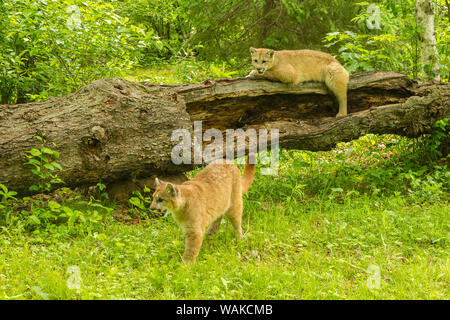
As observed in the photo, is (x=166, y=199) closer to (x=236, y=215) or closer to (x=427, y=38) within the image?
(x=236, y=215)

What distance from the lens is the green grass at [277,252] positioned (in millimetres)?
4262

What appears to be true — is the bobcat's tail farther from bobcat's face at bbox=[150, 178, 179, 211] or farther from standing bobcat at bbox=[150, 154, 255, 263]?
bobcat's face at bbox=[150, 178, 179, 211]

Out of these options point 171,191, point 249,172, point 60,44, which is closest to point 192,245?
point 171,191

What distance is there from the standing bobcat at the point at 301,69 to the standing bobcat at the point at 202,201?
2.35 m

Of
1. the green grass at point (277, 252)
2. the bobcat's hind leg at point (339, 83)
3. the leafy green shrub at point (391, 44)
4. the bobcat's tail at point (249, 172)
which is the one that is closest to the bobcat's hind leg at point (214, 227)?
the green grass at point (277, 252)

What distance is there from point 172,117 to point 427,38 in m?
5.30

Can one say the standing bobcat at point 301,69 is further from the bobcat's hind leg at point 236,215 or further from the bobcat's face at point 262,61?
the bobcat's hind leg at point 236,215

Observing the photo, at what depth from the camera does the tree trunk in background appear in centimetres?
836

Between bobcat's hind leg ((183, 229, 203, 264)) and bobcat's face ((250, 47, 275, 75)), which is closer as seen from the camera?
bobcat's hind leg ((183, 229, 203, 264))

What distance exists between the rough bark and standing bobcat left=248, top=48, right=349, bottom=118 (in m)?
0.15

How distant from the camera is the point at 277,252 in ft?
17.3

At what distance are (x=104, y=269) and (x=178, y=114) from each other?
8.79ft

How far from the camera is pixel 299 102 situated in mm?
7848

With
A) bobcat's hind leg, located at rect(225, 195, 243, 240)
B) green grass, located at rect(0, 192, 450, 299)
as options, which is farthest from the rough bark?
bobcat's hind leg, located at rect(225, 195, 243, 240)
